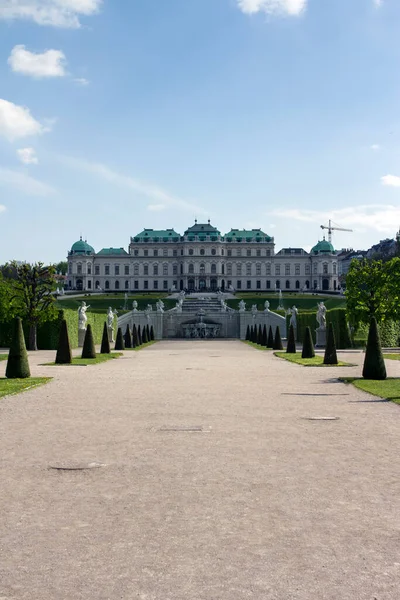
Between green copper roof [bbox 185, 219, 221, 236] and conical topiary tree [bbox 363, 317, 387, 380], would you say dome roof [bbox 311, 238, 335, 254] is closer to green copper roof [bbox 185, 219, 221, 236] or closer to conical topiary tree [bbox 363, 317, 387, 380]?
green copper roof [bbox 185, 219, 221, 236]

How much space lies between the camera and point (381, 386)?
47.5 ft

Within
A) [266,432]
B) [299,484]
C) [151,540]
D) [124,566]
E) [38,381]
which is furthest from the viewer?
[38,381]

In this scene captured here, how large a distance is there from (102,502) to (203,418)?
4.67 metres

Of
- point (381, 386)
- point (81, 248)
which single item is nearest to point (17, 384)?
point (381, 386)

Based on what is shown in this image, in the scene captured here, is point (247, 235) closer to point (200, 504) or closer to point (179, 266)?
point (179, 266)

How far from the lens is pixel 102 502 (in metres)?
5.28

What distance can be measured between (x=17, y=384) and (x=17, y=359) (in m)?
1.71

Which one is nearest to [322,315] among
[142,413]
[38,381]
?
[38,381]

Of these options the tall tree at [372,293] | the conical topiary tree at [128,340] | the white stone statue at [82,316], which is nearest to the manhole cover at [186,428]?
the tall tree at [372,293]

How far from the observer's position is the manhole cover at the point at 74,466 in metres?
6.46

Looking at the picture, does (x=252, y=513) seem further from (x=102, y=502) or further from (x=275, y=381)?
(x=275, y=381)

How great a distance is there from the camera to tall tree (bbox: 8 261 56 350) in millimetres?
35375

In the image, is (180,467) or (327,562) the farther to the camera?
(180,467)

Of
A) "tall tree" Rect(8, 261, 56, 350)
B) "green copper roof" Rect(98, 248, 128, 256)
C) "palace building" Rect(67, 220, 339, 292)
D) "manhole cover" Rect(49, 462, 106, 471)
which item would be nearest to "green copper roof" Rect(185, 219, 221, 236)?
"palace building" Rect(67, 220, 339, 292)
